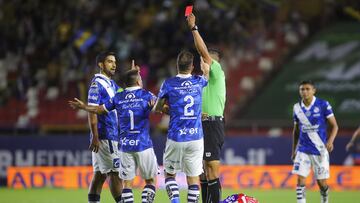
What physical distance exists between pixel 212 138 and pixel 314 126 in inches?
101

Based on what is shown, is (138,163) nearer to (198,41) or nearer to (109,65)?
(109,65)

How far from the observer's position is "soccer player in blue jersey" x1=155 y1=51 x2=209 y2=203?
40.2ft

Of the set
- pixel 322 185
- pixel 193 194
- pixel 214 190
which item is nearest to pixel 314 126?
pixel 322 185

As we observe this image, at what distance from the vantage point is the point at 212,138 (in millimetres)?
13055

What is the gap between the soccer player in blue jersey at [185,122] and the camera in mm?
12266

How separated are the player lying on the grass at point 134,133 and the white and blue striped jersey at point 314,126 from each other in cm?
347

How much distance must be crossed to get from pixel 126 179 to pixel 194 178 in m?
0.97

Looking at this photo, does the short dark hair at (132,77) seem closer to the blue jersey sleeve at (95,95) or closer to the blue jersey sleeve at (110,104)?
the blue jersey sleeve at (110,104)

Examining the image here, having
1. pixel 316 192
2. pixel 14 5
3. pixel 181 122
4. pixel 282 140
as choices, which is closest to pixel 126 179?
pixel 181 122

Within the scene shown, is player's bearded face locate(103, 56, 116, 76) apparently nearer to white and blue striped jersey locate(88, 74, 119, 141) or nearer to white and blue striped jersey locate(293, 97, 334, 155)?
white and blue striped jersey locate(88, 74, 119, 141)

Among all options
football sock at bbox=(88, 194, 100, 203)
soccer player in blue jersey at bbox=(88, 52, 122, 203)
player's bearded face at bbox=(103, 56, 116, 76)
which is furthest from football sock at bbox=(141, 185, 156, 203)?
player's bearded face at bbox=(103, 56, 116, 76)

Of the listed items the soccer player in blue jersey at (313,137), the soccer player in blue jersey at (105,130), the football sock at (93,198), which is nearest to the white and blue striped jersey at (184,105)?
the soccer player in blue jersey at (105,130)

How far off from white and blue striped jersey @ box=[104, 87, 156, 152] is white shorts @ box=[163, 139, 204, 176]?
35cm

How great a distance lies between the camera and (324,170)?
14719mm
